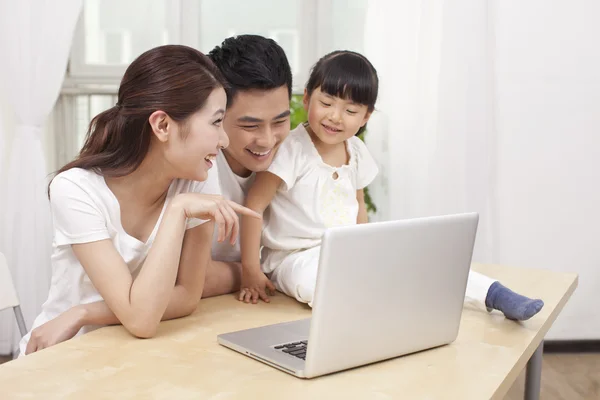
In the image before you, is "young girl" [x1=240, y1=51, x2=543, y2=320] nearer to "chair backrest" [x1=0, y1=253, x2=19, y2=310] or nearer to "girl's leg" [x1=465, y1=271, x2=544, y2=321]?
"girl's leg" [x1=465, y1=271, x2=544, y2=321]

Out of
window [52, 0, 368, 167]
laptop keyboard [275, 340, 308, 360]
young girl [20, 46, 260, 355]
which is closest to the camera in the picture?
laptop keyboard [275, 340, 308, 360]

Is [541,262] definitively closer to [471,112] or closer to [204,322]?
[471,112]

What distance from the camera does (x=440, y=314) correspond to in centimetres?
126

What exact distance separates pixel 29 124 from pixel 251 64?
5.06 ft

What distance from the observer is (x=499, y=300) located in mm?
1487

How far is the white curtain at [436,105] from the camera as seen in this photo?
3.20 metres

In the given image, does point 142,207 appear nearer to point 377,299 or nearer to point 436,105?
point 377,299

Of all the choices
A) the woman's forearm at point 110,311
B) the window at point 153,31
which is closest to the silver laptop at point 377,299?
the woman's forearm at point 110,311

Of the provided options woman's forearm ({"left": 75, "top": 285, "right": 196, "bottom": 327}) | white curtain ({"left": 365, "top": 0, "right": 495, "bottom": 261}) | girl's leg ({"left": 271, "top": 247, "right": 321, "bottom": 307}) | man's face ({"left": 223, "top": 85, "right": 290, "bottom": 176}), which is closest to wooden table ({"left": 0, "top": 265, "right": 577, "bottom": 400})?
woman's forearm ({"left": 75, "top": 285, "right": 196, "bottom": 327})

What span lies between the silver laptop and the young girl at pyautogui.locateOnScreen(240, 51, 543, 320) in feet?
1.50

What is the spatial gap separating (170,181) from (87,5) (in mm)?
2061

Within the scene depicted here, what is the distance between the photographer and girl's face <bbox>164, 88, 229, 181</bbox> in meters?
1.47

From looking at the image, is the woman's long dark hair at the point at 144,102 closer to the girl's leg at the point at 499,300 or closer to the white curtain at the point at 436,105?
the girl's leg at the point at 499,300

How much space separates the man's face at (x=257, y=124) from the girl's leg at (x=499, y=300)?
552 mm
